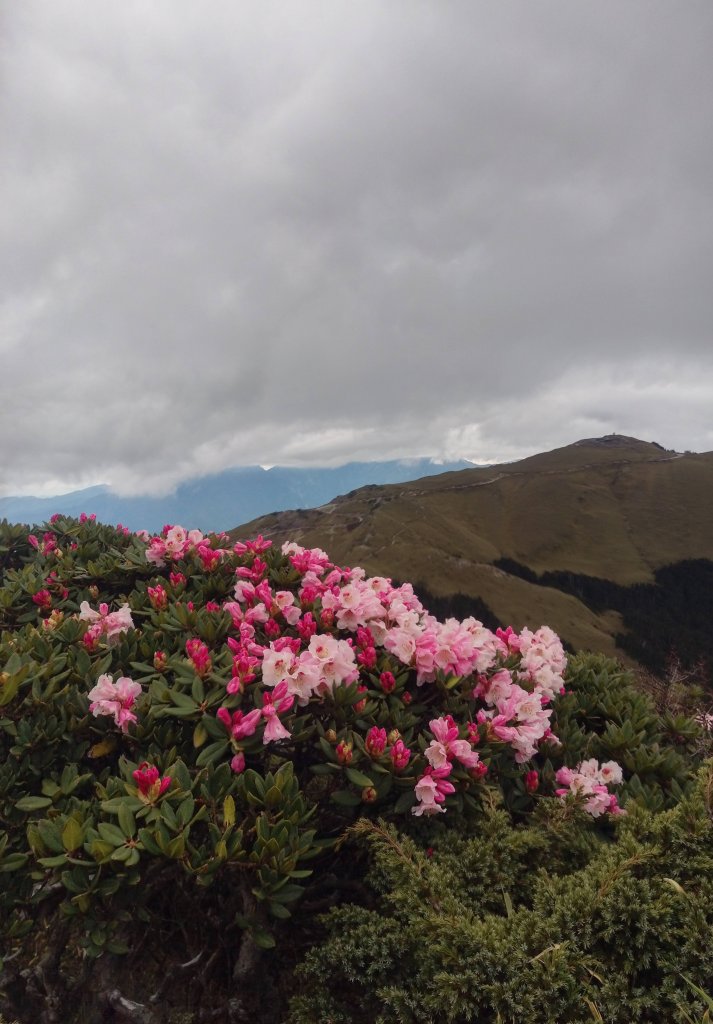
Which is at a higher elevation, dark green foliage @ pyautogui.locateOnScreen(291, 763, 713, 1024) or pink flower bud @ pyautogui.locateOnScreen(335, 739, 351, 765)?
pink flower bud @ pyautogui.locateOnScreen(335, 739, 351, 765)

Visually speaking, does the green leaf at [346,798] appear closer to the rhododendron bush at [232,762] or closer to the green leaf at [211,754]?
the rhododendron bush at [232,762]

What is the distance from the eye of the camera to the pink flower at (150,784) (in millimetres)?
2795

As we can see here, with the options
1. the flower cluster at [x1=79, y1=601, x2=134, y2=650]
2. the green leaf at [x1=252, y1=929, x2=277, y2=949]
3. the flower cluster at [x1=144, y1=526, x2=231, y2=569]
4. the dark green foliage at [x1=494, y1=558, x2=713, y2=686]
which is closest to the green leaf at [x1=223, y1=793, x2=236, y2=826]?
the green leaf at [x1=252, y1=929, x2=277, y2=949]

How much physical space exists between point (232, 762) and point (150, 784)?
1.62 feet

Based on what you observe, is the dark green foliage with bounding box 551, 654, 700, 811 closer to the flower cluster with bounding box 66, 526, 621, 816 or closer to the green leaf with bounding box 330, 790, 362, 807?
the flower cluster with bounding box 66, 526, 621, 816

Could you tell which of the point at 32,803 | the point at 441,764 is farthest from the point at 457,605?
the point at 32,803

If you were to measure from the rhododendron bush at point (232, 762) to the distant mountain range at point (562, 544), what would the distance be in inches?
3427

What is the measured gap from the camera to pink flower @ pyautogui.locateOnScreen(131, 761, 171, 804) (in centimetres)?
279

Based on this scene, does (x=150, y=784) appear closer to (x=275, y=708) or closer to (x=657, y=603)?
(x=275, y=708)

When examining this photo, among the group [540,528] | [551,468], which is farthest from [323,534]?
[551,468]

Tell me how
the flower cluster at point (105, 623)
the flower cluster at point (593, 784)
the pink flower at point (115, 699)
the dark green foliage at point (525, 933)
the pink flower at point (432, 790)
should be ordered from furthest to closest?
the flower cluster at point (105, 623)
the flower cluster at point (593, 784)
the pink flower at point (115, 699)
the pink flower at point (432, 790)
the dark green foliage at point (525, 933)

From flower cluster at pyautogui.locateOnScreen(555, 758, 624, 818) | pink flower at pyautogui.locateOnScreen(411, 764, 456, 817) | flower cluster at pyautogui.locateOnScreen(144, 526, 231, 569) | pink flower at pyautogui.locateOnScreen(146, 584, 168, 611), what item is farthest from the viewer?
flower cluster at pyautogui.locateOnScreen(144, 526, 231, 569)

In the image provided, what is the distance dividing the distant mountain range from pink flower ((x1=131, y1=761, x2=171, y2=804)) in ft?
291

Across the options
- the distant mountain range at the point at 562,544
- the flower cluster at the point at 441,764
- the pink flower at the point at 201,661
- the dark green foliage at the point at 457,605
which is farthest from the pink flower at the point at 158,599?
the dark green foliage at the point at 457,605
